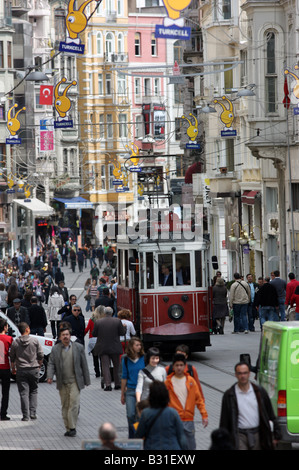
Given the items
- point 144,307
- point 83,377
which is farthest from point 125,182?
point 83,377

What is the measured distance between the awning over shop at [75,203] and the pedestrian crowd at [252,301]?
196ft

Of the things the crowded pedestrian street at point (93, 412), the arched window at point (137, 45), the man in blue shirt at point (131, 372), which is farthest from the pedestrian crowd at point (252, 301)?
the arched window at point (137, 45)

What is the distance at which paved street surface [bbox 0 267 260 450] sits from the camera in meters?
15.9

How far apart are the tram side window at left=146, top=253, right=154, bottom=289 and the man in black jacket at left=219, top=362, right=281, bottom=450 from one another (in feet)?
47.3

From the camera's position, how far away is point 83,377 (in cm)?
1673

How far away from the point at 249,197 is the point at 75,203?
4797 centimetres

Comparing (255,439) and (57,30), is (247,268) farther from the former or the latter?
(57,30)

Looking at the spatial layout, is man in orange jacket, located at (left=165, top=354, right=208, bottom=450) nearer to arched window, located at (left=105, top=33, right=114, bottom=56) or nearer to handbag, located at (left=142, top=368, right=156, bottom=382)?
handbag, located at (left=142, top=368, right=156, bottom=382)

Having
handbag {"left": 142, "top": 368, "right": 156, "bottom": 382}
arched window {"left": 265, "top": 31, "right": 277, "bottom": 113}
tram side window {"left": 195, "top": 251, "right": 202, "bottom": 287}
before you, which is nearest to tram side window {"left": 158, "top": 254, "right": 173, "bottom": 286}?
tram side window {"left": 195, "top": 251, "right": 202, "bottom": 287}

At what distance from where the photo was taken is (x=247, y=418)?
11.6m

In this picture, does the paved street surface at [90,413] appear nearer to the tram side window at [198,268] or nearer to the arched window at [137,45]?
the tram side window at [198,268]

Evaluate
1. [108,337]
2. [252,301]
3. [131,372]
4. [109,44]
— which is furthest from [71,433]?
[109,44]

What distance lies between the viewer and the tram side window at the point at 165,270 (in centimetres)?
2606

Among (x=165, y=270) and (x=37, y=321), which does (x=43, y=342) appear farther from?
(x=165, y=270)
